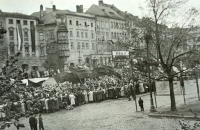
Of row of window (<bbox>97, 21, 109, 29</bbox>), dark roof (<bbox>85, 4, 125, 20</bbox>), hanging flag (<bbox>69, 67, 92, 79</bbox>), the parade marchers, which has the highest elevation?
dark roof (<bbox>85, 4, 125, 20</bbox>)

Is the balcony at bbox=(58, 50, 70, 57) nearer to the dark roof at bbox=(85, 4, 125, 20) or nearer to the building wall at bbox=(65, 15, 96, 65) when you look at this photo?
the building wall at bbox=(65, 15, 96, 65)

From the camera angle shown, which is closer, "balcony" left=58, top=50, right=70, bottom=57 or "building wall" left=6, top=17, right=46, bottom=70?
"building wall" left=6, top=17, right=46, bottom=70

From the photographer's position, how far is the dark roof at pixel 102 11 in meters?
66.0

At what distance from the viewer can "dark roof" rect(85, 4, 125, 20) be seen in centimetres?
6600

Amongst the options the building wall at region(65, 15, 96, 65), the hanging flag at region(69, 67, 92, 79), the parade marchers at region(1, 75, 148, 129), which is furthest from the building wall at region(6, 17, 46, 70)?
the parade marchers at region(1, 75, 148, 129)

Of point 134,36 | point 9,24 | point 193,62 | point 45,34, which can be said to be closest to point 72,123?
point 134,36

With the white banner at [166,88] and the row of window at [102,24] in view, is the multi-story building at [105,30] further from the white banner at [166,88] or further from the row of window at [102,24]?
the white banner at [166,88]

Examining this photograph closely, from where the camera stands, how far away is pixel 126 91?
2789cm

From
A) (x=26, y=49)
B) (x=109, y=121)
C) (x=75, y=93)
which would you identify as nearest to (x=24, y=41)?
(x=26, y=49)

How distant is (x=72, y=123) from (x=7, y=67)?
10.00 meters

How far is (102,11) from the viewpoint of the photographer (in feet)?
218

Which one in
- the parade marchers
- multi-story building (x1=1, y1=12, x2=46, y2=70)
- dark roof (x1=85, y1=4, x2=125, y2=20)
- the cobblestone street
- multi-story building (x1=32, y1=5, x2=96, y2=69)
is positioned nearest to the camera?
the cobblestone street

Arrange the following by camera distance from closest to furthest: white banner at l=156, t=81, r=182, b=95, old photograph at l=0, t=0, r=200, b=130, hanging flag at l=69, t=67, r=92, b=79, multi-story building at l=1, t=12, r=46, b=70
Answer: old photograph at l=0, t=0, r=200, b=130 < white banner at l=156, t=81, r=182, b=95 < hanging flag at l=69, t=67, r=92, b=79 < multi-story building at l=1, t=12, r=46, b=70

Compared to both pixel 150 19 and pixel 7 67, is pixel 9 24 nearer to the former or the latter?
pixel 150 19
